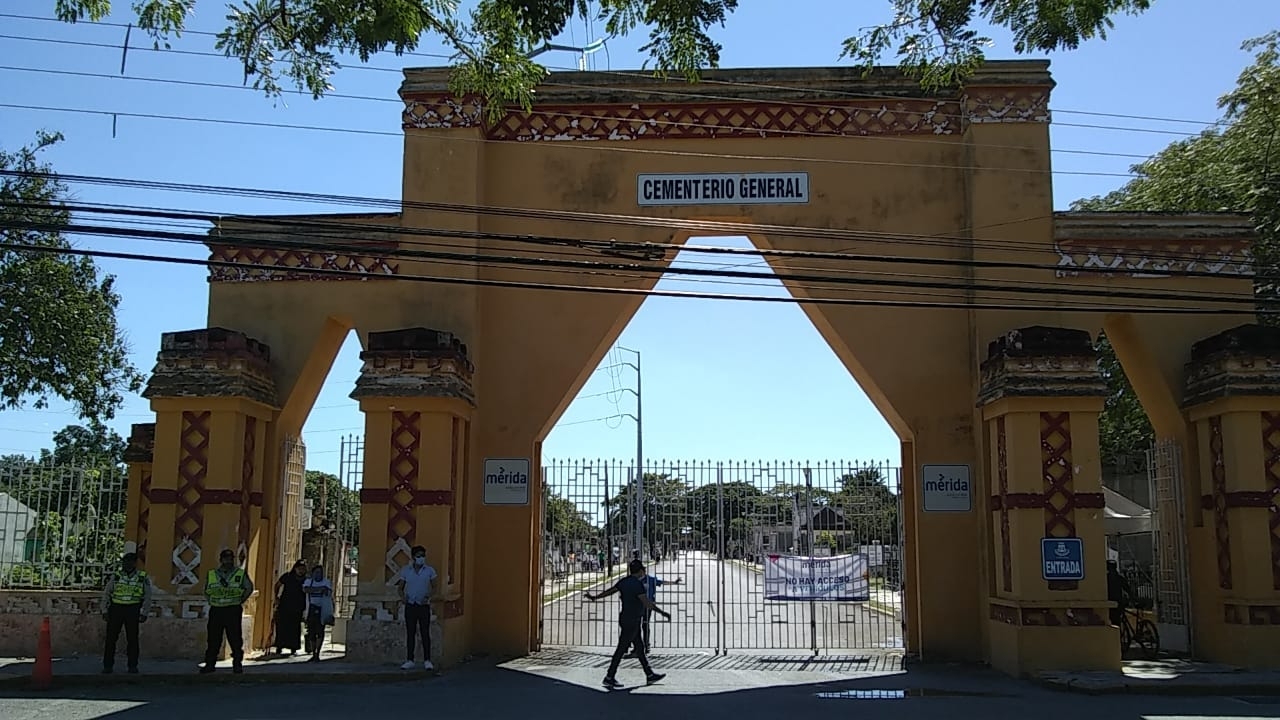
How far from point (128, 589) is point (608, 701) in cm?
576

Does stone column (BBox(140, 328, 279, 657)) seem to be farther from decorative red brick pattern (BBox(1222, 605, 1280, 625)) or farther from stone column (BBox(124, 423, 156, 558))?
decorative red brick pattern (BBox(1222, 605, 1280, 625))

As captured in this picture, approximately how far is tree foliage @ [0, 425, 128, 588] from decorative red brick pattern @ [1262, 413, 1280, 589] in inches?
552

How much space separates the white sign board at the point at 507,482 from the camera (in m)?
15.1

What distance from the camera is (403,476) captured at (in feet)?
44.8

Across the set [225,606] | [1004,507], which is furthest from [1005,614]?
[225,606]

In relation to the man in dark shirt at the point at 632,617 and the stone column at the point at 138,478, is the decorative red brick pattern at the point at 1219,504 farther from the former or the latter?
the stone column at the point at 138,478

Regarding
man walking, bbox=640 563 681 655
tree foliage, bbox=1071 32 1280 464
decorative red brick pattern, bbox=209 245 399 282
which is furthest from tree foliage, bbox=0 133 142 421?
tree foliage, bbox=1071 32 1280 464

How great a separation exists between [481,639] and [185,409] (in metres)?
4.74

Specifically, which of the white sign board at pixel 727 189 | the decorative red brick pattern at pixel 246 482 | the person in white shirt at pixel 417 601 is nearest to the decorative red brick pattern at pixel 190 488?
the decorative red brick pattern at pixel 246 482

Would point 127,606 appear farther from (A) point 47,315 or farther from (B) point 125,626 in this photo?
(A) point 47,315

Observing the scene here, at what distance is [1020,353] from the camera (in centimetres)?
1316

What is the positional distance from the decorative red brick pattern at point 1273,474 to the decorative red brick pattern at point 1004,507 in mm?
3028

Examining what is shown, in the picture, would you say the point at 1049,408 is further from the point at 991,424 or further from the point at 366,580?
the point at 366,580

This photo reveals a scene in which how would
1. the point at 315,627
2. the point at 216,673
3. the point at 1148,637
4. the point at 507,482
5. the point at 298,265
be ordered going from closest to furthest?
the point at 216,673
the point at 315,627
the point at 1148,637
the point at 507,482
the point at 298,265
